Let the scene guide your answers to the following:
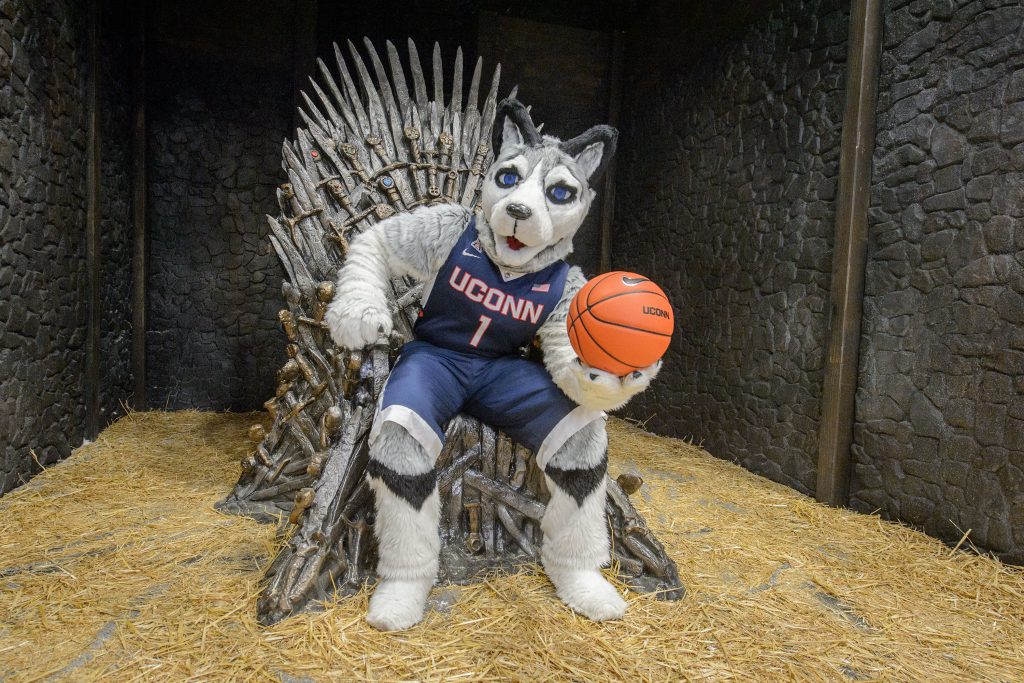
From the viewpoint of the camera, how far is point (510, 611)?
177 centimetres

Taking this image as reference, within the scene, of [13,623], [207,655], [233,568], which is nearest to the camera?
[207,655]

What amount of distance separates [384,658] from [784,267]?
272 centimetres

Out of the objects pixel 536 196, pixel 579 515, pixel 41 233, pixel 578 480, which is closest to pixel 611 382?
pixel 578 480

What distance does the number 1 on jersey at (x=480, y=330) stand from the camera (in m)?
1.96

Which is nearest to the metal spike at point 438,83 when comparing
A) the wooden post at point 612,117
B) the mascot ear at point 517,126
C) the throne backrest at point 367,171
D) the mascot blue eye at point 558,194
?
the throne backrest at point 367,171

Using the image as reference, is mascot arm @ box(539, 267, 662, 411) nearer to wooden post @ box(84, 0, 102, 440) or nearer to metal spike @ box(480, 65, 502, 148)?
metal spike @ box(480, 65, 502, 148)

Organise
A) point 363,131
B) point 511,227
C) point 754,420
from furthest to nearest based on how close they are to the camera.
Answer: point 754,420
point 363,131
point 511,227

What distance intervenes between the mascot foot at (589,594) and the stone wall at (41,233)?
2.52m

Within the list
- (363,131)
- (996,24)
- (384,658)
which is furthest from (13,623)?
(996,24)

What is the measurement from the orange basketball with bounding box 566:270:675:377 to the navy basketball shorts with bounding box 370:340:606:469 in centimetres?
27

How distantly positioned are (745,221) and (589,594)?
2.50m

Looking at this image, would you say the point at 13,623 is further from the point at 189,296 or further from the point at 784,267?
the point at 784,267

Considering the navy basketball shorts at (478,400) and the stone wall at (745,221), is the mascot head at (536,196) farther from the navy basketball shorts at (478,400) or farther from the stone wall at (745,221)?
the stone wall at (745,221)

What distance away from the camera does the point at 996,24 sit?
2.30 metres
